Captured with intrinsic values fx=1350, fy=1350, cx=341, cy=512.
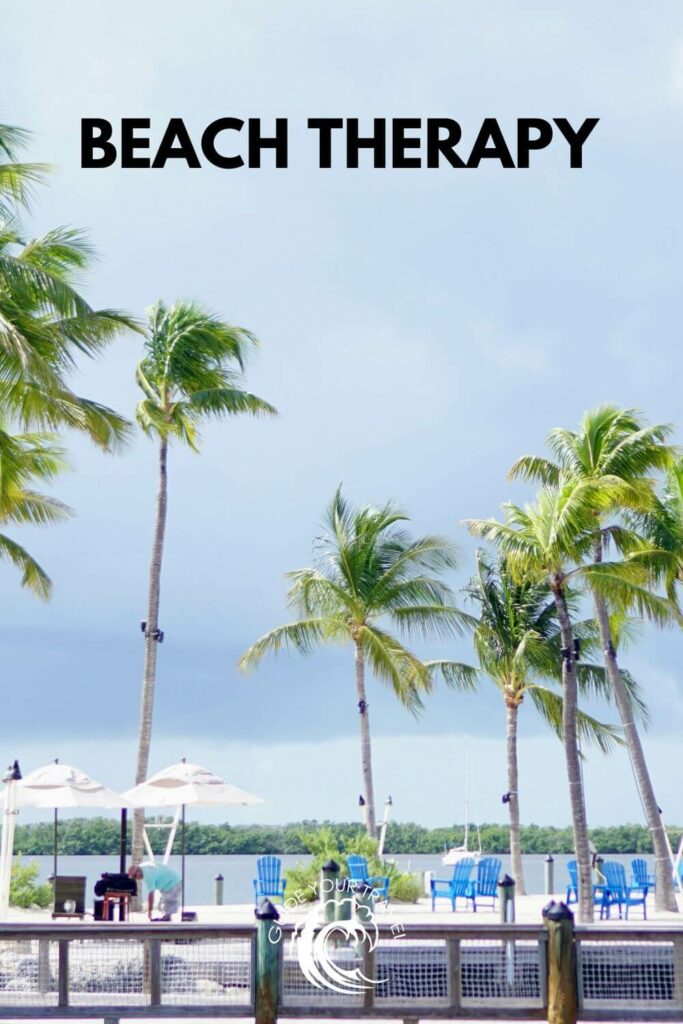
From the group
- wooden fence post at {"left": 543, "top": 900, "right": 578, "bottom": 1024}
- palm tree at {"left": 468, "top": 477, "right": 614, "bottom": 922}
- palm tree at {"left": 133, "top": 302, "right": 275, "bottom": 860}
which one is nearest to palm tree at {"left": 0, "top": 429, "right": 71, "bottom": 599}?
palm tree at {"left": 133, "top": 302, "right": 275, "bottom": 860}

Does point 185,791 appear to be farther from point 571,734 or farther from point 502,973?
point 502,973

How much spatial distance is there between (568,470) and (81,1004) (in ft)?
68.2

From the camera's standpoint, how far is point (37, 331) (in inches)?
765

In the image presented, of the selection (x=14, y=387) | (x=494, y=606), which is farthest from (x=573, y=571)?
(x=14, y=387)

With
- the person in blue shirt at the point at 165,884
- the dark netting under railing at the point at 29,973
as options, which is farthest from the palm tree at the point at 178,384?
the dark netting under railing at the point at 29,973

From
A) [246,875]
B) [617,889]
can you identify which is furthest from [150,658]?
[246,875]

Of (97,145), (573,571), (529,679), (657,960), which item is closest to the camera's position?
(657,960)

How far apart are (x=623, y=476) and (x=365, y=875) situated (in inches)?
402

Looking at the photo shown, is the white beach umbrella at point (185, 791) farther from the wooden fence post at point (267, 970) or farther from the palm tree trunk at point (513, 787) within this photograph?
the palm tree trunk at point (513, 787)

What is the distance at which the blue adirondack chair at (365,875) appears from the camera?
2517cm

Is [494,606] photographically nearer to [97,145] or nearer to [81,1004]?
[97,145]

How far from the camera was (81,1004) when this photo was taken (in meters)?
11.9

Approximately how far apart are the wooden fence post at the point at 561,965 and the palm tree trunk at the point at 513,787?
2206cm

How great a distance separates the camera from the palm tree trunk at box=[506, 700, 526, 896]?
1335 inches
